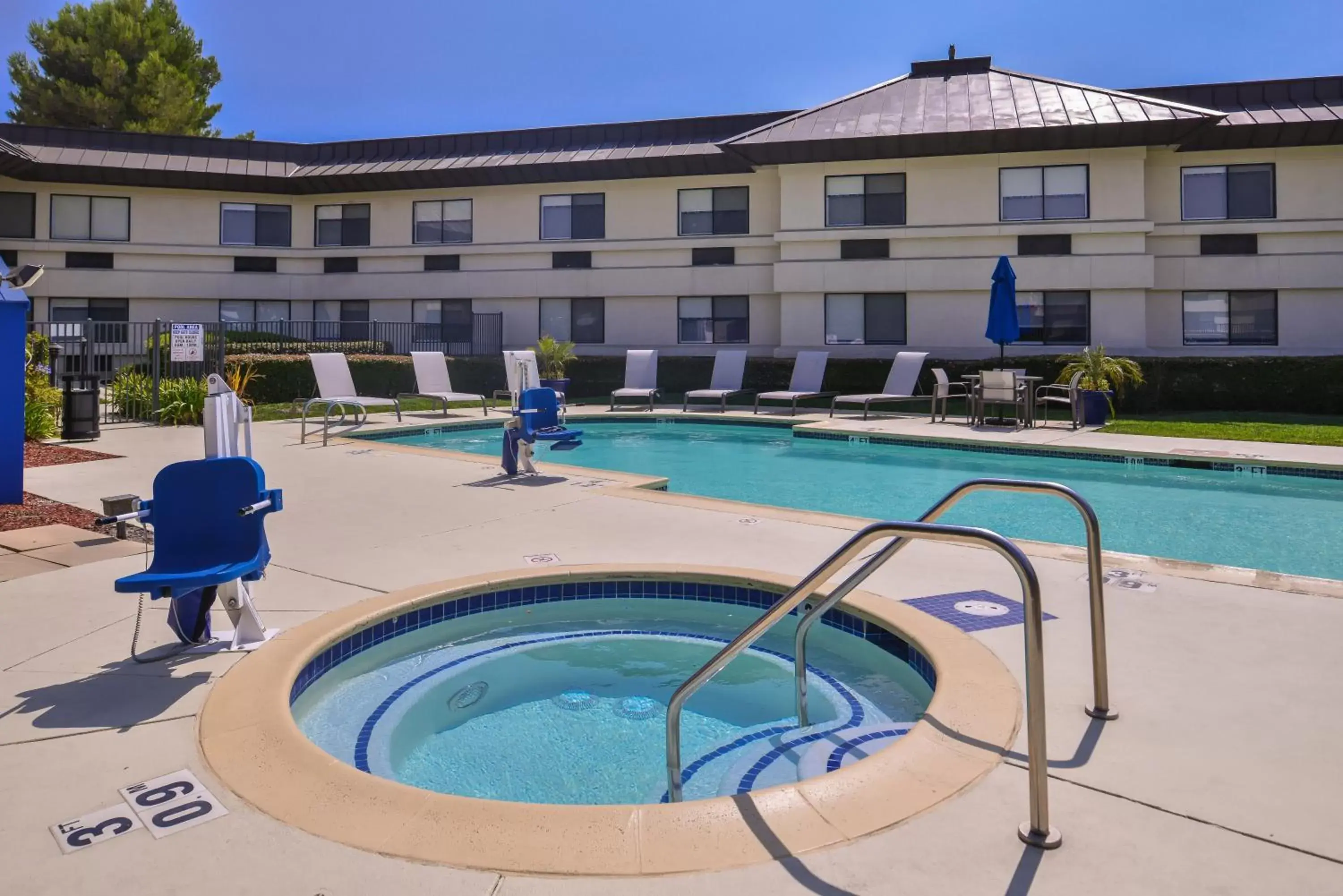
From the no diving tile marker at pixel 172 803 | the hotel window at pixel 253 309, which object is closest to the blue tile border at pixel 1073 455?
the no diving tile marker at pixel 172 803

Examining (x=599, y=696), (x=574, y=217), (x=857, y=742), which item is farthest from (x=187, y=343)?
(x=857, y=742)

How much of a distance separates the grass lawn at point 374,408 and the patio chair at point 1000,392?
29.7ft

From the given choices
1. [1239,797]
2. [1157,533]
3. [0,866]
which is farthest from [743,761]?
[1157,533]

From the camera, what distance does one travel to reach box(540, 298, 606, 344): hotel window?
83.9 ft

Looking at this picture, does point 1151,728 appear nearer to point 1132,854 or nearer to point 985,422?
point 1132,854

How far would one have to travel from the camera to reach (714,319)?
2447cm

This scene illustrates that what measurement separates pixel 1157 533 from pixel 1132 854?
5.94 m

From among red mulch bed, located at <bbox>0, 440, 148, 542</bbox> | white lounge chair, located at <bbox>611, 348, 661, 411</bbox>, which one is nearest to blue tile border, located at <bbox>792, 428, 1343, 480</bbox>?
white lounge chair, located at <bbox>611, 348, 661, 411</bbox>

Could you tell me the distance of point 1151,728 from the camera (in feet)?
10.5

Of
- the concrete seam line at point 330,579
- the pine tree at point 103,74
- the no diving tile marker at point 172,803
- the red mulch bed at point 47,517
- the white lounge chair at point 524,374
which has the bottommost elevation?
the no diving tile marker at point 172,803

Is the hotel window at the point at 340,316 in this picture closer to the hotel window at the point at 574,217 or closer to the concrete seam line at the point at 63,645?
the hotel window at the point at 574,217

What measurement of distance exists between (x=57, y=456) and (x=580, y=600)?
886 centimetres

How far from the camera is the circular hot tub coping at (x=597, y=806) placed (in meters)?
2.43

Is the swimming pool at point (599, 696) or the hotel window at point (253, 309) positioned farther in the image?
the hotel window at point (253, 309)
